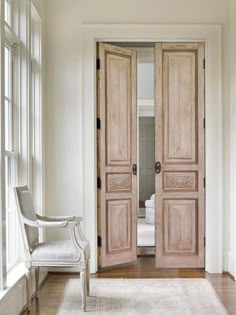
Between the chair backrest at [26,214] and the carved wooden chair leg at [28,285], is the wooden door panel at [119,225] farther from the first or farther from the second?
the carved wooden chair leg at [28,285]

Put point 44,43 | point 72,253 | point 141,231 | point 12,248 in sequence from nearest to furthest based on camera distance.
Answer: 1. point 72,253
2. point 12,248
3. point 44,43
4. point 141,231

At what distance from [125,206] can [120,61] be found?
1635 mm

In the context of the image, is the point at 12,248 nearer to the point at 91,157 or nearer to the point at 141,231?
the point at 91,157

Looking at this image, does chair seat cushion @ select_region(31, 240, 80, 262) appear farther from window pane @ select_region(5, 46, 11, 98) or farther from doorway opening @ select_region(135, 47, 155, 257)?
doorway opening @ select_region(135, 47, 155, 257)

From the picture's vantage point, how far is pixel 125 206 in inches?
200

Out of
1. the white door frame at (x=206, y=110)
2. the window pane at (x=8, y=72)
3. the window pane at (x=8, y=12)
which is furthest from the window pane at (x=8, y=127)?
the white door frame at (x=206, y=110)

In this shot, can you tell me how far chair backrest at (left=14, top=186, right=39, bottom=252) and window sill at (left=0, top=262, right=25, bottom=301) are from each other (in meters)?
0.23

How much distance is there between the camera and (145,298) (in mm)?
3869

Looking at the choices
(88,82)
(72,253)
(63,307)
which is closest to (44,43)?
(88,82)

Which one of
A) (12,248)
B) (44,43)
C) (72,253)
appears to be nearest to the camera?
(72,253)

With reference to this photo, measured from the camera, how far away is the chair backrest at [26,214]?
3.54 metres

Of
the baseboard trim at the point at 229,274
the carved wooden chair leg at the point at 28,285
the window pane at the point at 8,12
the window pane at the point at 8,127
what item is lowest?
the baseboard trim at the point at 229,274

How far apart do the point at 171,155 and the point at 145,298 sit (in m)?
1.73

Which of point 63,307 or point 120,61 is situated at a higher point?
point 120,61
